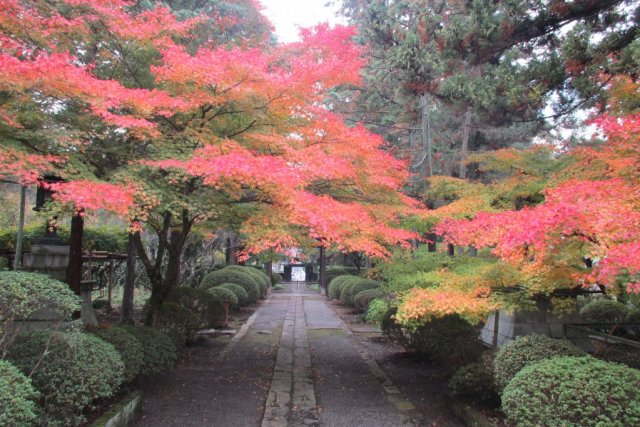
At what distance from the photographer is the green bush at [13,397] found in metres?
3.37

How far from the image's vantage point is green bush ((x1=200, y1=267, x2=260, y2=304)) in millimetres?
17656

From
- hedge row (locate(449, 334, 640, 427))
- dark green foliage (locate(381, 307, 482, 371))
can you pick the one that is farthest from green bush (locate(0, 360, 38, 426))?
dark green foliage (locate(381, 307, 482, 371))

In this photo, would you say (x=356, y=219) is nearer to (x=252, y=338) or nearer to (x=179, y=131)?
(x=179, y=131)

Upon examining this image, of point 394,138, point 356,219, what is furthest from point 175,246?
point 394,138

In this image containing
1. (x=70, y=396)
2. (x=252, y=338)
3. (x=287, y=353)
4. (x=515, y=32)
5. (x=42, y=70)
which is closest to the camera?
(x=70, y=396)

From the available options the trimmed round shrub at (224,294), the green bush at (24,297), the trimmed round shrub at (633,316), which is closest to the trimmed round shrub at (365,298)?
the trimmed round shrub at (224,294)

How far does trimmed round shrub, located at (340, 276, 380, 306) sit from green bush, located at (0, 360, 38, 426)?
46.3 feet

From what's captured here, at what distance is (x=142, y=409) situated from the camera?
5988mm

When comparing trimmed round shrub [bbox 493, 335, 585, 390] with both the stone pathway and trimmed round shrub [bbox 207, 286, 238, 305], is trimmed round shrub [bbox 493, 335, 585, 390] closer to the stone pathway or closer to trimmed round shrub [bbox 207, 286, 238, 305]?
the stone pathway

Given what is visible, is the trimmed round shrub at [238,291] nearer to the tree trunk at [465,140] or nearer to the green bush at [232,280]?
the green bush at [232,280]

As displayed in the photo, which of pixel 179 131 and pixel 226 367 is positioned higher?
pixel 179 131

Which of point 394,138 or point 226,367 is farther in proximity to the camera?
point 394,138

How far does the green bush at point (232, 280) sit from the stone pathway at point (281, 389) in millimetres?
6142

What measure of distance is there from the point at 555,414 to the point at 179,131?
20.7 feet
